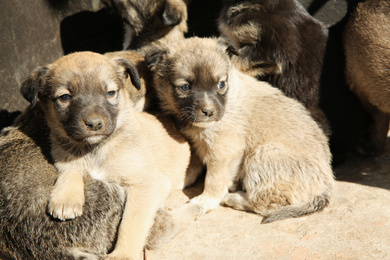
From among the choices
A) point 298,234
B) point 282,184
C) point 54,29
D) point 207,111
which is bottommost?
point 298,234

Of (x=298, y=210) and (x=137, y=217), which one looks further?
(x=298, y=210)

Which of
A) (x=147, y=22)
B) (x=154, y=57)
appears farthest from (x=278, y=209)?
(x=147, y=22)

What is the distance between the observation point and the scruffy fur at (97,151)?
12.3ft

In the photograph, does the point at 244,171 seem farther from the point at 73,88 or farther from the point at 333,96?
the point at 73,88

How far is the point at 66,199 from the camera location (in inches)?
147

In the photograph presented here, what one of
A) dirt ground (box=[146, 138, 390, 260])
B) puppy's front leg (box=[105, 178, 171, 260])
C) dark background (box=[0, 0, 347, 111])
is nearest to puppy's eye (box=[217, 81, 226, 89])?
puppy's front leg (box=[105, 178, 171, 260])

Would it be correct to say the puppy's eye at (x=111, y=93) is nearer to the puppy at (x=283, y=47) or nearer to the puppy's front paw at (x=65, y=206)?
the puppy's front paw at (x=65, y=206)

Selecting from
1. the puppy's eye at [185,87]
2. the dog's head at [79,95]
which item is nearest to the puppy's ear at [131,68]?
the dog's head at [79,95]

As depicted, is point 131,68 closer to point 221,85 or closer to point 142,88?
point 142,88

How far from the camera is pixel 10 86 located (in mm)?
5277

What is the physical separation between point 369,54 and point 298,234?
96.0 inches

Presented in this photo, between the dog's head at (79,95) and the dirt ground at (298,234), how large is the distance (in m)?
1.27

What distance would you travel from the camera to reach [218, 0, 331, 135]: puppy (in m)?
5.37

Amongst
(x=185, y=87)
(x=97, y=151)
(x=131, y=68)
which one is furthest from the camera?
(x=185, y=87)
